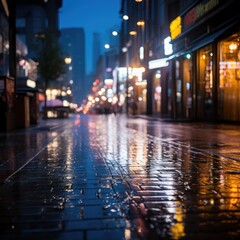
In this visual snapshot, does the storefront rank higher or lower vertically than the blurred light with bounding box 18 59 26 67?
lower

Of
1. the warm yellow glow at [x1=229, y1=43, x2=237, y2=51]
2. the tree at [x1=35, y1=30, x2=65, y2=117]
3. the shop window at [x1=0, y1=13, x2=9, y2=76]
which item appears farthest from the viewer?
the tree at [x1=35, y1=30, x2=65, y2=117]

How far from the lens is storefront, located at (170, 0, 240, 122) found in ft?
85.1

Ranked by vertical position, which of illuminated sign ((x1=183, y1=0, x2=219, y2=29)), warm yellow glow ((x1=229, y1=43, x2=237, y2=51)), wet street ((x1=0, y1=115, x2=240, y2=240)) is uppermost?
illuminated sign ((x1=183, y1=0, x2=219, y2=29))

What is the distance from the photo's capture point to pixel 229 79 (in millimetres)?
27625

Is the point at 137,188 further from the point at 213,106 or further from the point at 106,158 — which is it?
the point at 213,106

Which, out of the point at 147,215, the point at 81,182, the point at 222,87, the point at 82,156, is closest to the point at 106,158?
the point at 82,156

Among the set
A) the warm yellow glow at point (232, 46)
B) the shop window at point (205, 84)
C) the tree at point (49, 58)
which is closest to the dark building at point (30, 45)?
the tree at point (49, 58)

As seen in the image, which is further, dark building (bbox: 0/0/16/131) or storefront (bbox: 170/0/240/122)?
storefront (bbox: 170/0/240/122)

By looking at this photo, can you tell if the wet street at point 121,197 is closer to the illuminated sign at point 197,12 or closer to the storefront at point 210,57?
the storefront at point 210,57

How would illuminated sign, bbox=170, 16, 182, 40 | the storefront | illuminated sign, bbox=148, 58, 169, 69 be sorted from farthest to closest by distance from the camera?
illuminated sign, bbox=148, 58, 169, 69, illuminated sign, bbox=170, 16, 182, 40, the storefront

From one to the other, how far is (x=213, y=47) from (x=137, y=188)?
75.0ft

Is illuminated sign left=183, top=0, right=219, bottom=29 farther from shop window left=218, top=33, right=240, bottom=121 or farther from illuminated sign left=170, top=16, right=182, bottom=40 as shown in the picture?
shop window left=218, top=33, right=240, bottom=121

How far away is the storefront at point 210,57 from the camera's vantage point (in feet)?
85.1

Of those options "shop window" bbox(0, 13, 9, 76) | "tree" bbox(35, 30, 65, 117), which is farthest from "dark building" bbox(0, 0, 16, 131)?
A: "tree" bbox(35, 30, 65, 117)
